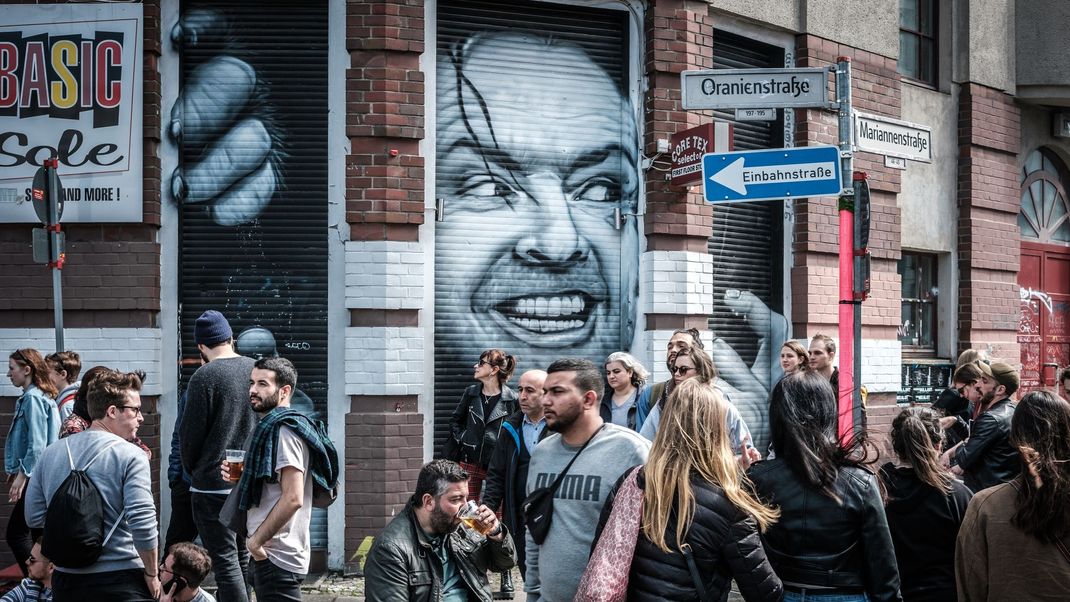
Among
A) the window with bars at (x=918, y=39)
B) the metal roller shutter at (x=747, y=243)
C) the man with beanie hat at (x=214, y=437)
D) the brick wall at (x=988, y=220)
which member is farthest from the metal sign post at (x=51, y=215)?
the brick wall at (x=988, y=220)

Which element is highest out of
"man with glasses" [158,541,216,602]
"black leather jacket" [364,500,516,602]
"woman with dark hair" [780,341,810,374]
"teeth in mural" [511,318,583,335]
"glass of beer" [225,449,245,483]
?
"teeth in mural" [511,318,583,335]

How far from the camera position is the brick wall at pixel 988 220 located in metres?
11.8

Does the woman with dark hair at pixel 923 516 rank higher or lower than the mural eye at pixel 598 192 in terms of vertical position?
lower

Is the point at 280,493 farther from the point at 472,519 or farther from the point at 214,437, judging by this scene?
the point at 214,437

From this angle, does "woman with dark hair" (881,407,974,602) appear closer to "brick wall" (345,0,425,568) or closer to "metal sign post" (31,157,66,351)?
"brick wall" (345,0,425,568)

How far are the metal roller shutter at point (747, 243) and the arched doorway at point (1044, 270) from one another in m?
4.77

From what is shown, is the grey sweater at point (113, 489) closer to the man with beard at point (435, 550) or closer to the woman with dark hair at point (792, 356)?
the man with beard at point (435, 550)

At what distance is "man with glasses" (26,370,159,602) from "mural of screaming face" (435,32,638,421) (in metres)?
3.98

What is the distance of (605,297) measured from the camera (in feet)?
29.6

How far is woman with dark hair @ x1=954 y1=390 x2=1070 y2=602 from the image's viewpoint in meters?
3.33

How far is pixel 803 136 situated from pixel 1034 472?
7.31 m

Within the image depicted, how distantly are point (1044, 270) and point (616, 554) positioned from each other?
1213 centimetres

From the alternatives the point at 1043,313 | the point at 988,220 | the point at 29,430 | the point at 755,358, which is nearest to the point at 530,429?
the point at 29,430

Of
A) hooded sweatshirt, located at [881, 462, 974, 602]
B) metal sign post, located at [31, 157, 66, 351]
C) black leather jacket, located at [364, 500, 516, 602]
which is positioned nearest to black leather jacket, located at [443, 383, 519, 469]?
black leather jacket, located at [364, 500, 516, 602]
